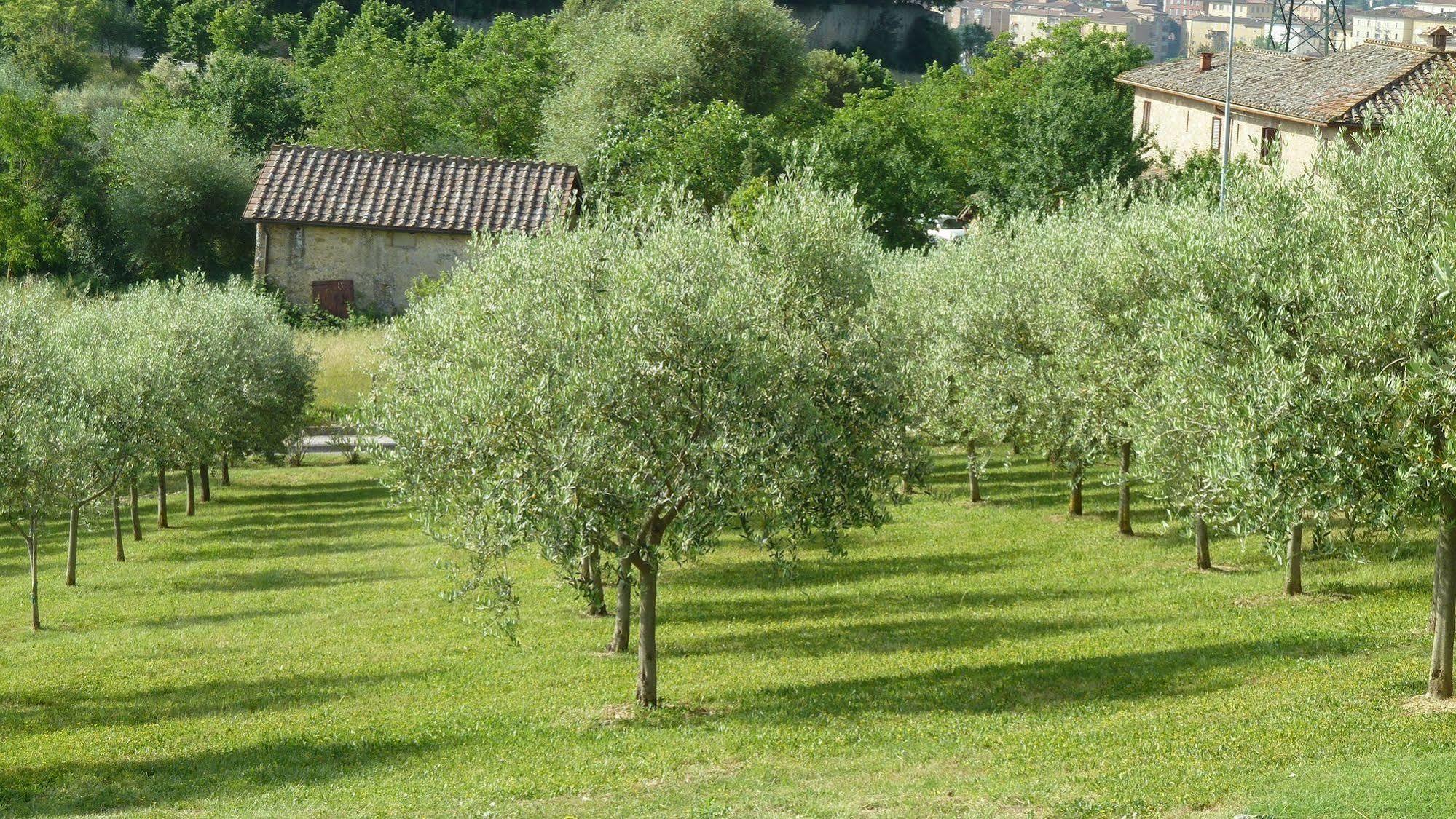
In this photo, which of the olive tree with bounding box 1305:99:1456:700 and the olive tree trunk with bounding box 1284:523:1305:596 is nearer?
the olive tree with bounding box 1305:99:1456:700

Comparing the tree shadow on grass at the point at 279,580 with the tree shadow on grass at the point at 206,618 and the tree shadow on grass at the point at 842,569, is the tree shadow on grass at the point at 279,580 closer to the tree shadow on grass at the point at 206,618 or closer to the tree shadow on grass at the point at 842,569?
the tree shadow on grass at the point at 206,618

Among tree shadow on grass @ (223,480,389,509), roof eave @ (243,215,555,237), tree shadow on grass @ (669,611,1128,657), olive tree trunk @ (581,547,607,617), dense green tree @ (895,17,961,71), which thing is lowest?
tree shadow on grass @ (223,480,389,509)

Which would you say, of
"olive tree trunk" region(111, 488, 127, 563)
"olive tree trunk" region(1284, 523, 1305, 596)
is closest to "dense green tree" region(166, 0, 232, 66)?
"olive tree trunk" region(111, 488, 127, 563)

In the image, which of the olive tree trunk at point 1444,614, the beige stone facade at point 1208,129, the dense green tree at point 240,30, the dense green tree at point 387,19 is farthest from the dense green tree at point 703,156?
the dense green tree at point 240,30

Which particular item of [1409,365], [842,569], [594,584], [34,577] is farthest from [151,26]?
[1409,365]

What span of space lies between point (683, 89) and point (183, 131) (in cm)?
2488

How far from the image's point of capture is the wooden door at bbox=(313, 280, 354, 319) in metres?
56.2

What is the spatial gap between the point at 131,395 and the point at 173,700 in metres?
12.3

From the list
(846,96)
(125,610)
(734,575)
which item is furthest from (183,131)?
(734,575)

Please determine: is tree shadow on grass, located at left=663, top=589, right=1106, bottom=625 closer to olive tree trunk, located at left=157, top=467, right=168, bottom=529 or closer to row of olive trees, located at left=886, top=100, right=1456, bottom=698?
row of olive trees, located at left=886, top=100, right=1456, bottom=698

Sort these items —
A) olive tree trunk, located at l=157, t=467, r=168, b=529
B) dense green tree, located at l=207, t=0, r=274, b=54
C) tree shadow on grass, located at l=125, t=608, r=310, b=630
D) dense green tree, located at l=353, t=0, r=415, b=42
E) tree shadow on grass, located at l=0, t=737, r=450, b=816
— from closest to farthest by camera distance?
tree shadow on grass, located at l=0, t=737, r=450, b=816, tree shadow on grass, located at l=125, t=608, r=310, b=630, olive tree trunk, located at l=157, t=467, r=168, b=529, dense green tree, located at l=207, t=0, r=274, b=54, dense green tree, located at l=353, t=0, r=415, b=42

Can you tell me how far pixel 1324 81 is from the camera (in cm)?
5788

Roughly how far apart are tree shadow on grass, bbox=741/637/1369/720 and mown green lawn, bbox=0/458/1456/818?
70mm

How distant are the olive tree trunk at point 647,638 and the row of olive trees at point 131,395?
11733 millimetres
